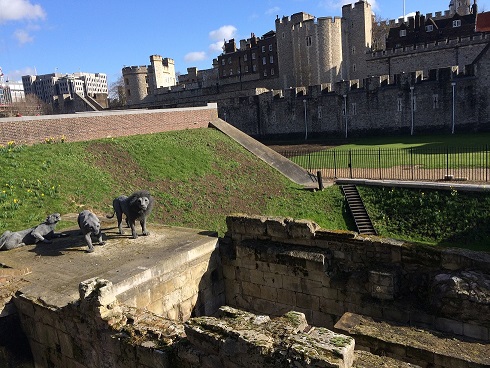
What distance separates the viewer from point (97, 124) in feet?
70.8

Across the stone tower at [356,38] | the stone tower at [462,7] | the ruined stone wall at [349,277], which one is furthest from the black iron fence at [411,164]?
the stone tower at [462,7]

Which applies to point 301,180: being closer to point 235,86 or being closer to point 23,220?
point 23,220

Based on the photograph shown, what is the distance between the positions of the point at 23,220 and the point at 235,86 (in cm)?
4549

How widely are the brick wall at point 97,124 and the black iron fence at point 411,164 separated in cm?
811

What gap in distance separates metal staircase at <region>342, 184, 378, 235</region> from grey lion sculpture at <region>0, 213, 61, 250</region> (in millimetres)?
11078

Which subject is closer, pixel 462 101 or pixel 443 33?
pixel 462 101

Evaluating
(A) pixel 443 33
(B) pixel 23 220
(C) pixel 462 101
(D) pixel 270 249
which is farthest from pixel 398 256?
(A) pixel 443 33

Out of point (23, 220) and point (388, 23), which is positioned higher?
point (388, 23)

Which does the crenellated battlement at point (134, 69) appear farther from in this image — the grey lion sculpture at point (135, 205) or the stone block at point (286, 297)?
the stone block at point (286, 297)

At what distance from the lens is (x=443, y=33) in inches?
1838

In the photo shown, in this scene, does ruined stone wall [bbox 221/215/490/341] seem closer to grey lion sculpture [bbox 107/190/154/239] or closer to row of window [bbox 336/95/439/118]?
grey lion sculpture [bbox 107/190/154/239]

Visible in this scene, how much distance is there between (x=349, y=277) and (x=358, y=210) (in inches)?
Result: 399

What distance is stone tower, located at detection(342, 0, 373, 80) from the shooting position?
48406 mm

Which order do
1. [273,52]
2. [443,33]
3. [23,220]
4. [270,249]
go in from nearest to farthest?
[270,249] → [23,220] → [443,33] → [273,52]
